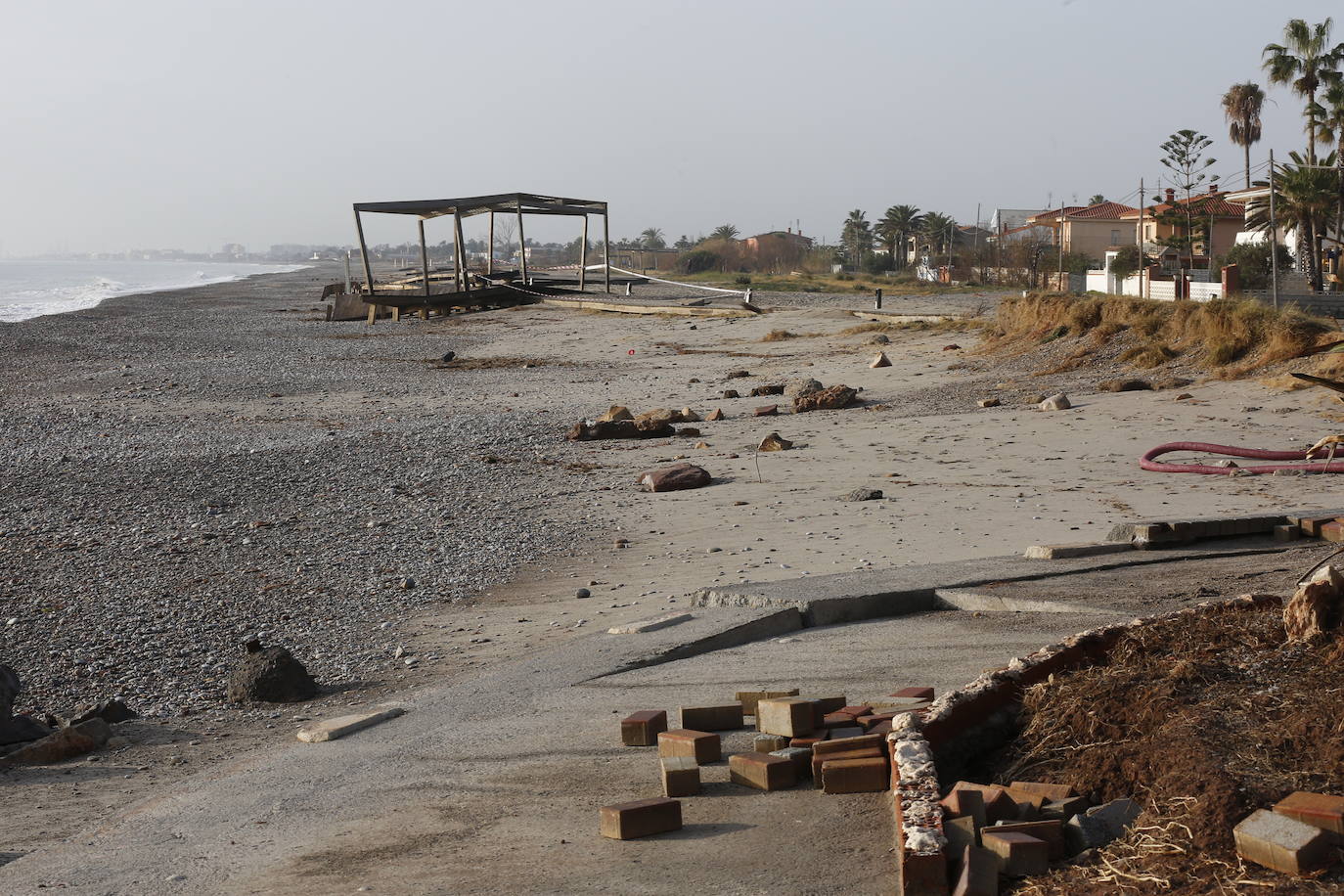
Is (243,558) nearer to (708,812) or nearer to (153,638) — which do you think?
(153,638)

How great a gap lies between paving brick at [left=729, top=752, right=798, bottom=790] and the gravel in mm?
2972

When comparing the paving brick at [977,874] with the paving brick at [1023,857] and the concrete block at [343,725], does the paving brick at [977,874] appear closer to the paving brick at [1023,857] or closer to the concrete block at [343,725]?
the paving brick at [1023,857]

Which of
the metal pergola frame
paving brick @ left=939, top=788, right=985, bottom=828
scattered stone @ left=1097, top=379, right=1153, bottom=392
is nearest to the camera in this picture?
paving brick @ left=939, top=788, right=985, bottom=828

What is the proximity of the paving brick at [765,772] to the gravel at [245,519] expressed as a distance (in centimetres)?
297

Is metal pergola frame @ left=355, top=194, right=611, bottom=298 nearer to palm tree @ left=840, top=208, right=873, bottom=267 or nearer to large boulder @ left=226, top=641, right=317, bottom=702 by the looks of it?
large boulder @ left=226, top=641, right=317, bottom=702

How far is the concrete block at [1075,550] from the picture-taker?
632 centimetres

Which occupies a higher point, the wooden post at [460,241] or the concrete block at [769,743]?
the wooden post at [460,241]

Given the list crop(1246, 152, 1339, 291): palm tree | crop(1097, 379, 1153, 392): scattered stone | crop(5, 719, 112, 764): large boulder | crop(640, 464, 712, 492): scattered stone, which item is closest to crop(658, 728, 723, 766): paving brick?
crop(5, 719, 112, 764): large boulder

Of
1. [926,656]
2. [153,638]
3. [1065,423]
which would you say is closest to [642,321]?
[1065,423]

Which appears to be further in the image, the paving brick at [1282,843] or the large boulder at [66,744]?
the large boulder at [66,744]

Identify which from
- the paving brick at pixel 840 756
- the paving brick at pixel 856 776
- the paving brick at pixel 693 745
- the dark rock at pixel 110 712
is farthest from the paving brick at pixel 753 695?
the dark rock at pixel 110 712

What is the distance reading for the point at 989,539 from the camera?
7613mm

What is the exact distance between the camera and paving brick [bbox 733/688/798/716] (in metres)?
4.28

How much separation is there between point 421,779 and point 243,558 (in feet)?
17.1
